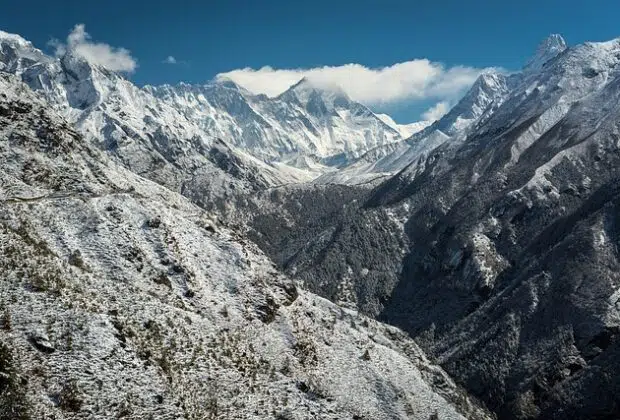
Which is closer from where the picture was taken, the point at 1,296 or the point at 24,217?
the point at 1,296

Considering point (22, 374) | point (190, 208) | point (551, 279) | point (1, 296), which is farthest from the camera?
point (551, 279)

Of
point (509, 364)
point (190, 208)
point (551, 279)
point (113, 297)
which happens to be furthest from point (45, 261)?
point (551, 279)

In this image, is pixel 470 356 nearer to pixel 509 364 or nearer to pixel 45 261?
pixel 509 364

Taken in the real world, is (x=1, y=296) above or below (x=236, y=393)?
above

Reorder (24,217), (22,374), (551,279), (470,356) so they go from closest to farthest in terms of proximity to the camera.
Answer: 1. (22,374)
2. (24,217)
3. (470,356)
4. (551,279)

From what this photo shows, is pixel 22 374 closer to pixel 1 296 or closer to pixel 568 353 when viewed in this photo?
pixel 1 296

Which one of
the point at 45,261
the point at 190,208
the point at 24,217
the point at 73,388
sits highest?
the point at 190,208
